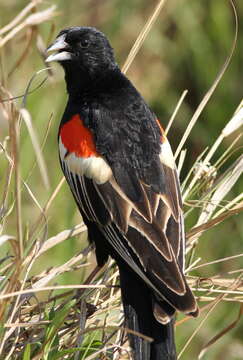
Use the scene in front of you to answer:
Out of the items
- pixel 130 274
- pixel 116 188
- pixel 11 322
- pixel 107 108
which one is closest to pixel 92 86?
pixel 107 108

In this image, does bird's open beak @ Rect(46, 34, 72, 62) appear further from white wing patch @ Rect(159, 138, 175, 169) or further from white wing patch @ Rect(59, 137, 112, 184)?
white wing patch @ Rect(159, 138, 175, 169)

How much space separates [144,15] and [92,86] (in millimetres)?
2264

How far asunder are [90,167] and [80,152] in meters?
0.13

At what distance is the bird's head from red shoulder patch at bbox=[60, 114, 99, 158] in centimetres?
45

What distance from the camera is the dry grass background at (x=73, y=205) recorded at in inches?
115

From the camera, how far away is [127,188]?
342 cm

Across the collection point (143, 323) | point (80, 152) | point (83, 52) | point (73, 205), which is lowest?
point (73, 205)

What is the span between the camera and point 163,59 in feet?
20.4

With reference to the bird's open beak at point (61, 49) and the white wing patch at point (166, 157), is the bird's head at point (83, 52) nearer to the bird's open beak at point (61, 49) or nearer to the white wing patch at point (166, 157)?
the bird's open beak at point (61, 49)

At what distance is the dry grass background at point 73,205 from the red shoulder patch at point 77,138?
150 mm

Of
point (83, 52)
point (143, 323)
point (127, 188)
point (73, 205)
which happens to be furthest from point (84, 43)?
point (143, 323)

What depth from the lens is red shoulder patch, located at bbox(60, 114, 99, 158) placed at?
3.62m

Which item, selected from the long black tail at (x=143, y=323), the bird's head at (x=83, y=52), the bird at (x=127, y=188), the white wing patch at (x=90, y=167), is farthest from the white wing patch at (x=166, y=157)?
the bird's head at (x=83, y=52)

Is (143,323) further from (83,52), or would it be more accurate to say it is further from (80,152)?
(83,52)
